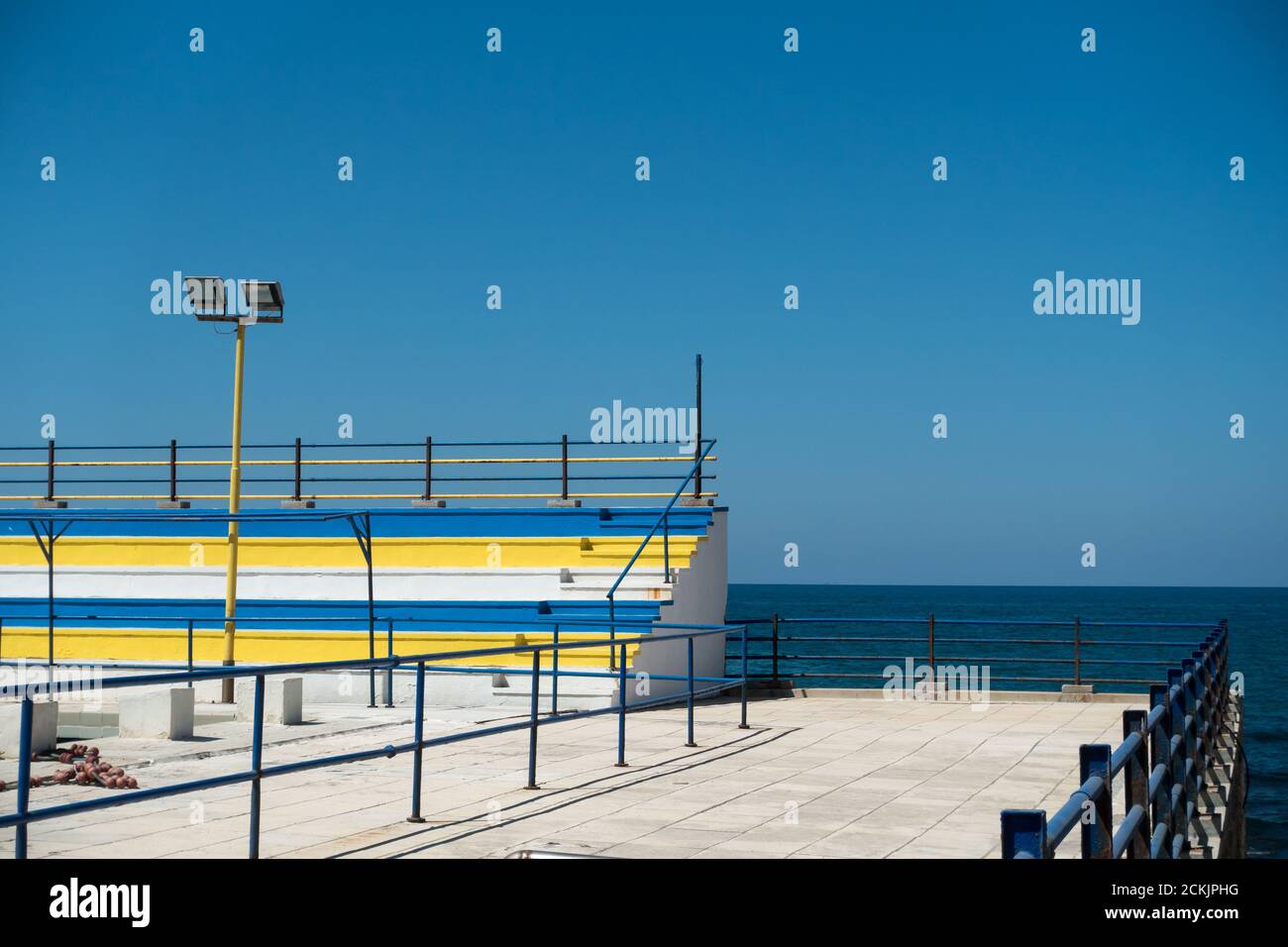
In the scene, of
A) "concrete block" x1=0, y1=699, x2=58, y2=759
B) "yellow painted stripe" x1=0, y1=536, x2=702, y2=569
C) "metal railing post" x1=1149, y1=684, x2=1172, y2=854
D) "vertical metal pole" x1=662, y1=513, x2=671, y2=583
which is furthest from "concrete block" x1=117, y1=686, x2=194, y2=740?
"metal railing post" x1=1149, y1=684, x2=1172, y2=854

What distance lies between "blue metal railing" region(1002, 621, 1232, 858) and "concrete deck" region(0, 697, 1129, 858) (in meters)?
1.02

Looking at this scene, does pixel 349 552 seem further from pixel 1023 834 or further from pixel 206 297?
pixel 1023 834

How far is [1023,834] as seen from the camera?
14.2 ft

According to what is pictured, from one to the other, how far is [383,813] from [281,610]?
1403 cm

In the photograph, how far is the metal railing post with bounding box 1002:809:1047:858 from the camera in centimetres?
428

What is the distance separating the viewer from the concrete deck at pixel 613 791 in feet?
29.6

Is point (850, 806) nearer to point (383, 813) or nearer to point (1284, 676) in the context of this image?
point (383, 813)

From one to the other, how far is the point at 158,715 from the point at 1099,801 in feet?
39.7

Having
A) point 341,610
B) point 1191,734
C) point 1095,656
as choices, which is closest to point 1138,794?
point 1191,734

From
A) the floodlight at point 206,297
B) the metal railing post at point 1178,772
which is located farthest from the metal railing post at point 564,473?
the metal railing post at point 1178,772

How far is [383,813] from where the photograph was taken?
33.8 ft

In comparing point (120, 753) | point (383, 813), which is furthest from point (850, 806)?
point (120, 753)

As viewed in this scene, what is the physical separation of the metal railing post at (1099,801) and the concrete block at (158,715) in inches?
453

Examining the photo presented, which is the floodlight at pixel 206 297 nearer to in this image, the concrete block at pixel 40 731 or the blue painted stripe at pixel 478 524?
the blue painted stripe at pixel 478 524
